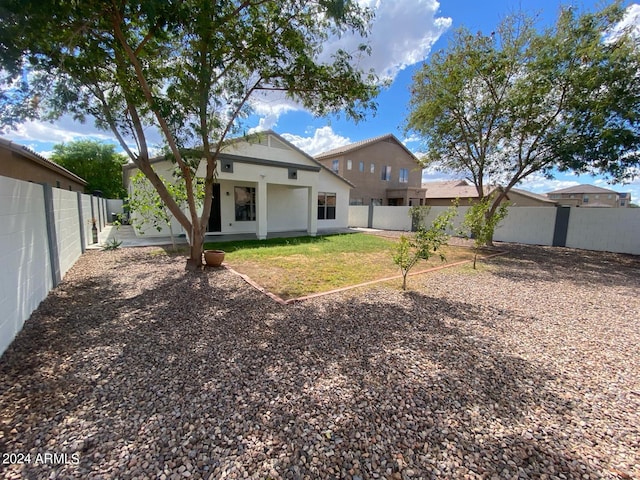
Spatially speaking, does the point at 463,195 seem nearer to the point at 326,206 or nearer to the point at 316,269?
the point at 326,206

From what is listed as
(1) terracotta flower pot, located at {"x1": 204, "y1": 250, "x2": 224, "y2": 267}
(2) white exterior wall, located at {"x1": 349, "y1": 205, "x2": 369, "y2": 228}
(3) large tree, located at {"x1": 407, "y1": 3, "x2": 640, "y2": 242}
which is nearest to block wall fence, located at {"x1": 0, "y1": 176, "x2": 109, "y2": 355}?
(1) terracotta flower pot, located at {"x1": 204, "y1": 250, "x2": 224, "y2": 267}

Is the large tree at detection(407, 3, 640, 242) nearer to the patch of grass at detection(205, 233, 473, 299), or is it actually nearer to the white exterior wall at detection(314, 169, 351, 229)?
the patch of grass at detection(205, 233, 473, 299)

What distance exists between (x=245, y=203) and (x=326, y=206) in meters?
5.14

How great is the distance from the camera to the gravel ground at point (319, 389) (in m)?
1.87

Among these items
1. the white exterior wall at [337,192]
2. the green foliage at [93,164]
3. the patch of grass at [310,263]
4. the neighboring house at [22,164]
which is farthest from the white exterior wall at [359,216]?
the green foliage at [93,164]

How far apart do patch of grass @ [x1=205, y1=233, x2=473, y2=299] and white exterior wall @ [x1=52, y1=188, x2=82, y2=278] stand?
3545 millimetres

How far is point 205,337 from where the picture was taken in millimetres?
3555

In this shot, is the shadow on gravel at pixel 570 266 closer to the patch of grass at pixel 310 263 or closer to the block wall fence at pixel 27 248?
the patch of grass at pixel 310 263

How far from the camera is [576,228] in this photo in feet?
38.4

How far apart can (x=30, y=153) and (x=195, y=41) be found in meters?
7.25

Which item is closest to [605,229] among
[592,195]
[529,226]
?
[529,226]

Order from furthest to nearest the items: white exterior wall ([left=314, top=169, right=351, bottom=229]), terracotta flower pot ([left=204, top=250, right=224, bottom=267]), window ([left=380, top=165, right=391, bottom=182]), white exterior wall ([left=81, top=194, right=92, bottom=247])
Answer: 1. window ([left=380, top=165, right=391, bottom=182])
2. white exterior wall ([left=314, top=169, right=351, bottom=229])
3. white exterior wall ([left=81, top=194, right=92, bottom=247])
4. terracotta flower pot ([left=204, top=250, right=224, bottom=267])

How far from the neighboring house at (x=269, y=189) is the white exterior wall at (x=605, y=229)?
37.1 ft

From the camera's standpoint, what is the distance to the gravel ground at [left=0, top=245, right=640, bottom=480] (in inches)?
73.6
